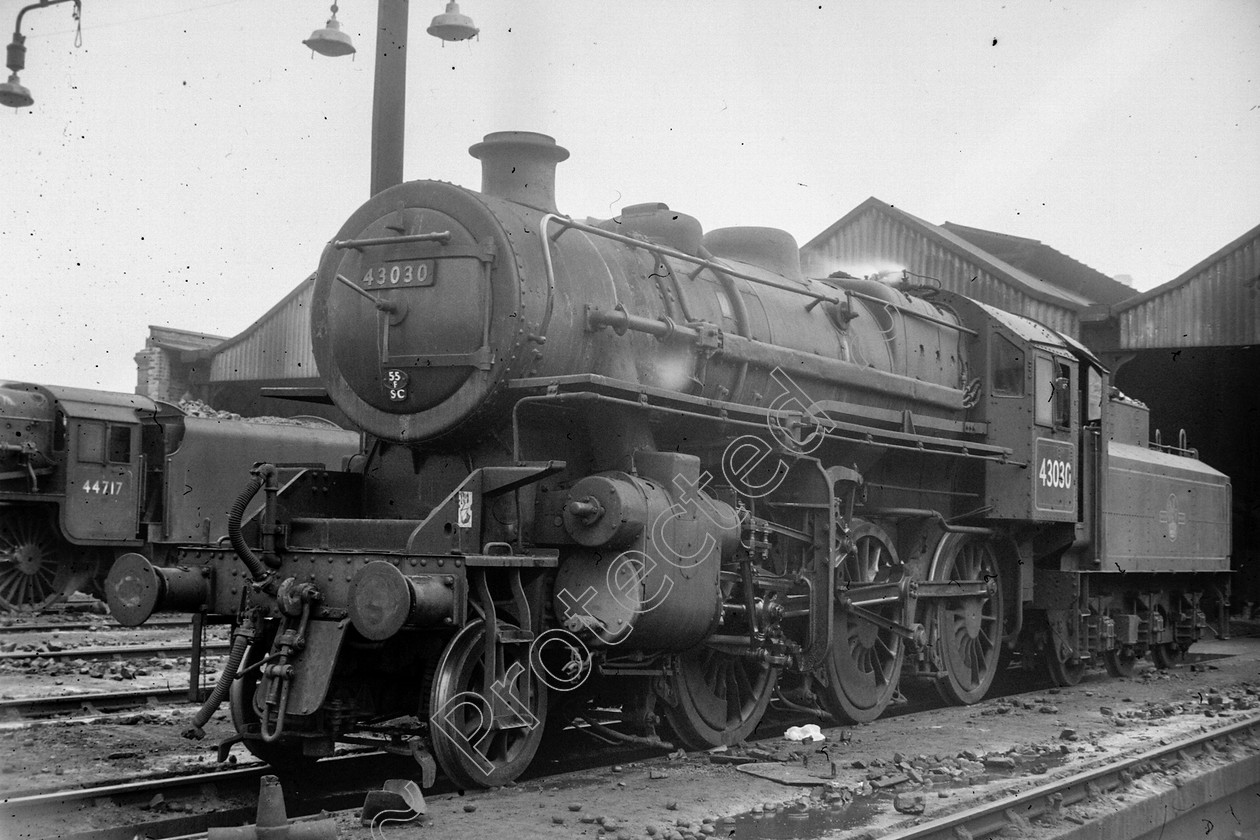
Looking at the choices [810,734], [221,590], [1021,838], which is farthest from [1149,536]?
[221,590]

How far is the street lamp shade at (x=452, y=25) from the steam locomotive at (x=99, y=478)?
8025mm

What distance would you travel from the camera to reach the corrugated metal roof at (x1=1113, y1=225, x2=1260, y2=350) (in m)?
18.5

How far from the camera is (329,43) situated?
1016 cm

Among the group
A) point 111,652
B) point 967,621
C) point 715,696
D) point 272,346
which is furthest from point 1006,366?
point 272,346

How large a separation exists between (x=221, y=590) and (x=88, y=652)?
6.43m

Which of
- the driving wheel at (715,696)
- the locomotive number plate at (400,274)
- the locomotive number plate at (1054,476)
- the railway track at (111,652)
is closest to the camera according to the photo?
the locomotive number plate at (400,274)

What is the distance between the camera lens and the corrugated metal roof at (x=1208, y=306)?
60.8ft

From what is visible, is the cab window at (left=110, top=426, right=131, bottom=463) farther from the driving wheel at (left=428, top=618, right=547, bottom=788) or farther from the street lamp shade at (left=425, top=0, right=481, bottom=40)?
the driving wheel at (left=428, top=618, right=547, bottom=788)

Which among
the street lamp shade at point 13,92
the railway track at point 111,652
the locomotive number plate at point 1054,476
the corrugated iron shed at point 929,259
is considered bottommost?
the railway track at point 111,652

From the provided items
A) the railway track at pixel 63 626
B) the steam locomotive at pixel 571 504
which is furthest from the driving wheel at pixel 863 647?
the railway track at pixel 63 626

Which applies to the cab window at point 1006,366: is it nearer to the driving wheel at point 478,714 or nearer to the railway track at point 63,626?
the driving wheel at point 478,714

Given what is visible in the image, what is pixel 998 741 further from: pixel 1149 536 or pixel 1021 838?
pixel 1149 536

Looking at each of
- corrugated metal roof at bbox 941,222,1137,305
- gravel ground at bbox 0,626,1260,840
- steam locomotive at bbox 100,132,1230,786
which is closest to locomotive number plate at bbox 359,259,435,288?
steam locomotive at bbox 100,132,1230,786

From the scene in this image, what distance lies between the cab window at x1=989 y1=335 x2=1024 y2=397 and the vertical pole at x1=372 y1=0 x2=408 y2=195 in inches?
226
